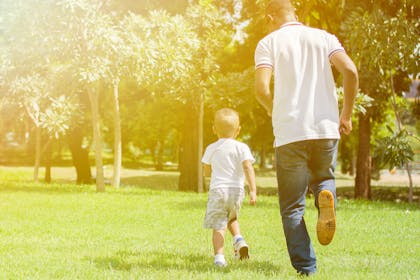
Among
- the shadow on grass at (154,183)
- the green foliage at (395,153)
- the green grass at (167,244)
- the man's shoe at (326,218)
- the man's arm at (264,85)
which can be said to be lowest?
the shadow on grass at (154,183)

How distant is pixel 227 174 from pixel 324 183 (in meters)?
1.20

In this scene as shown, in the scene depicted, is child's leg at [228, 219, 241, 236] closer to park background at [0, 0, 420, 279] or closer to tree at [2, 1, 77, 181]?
Result: park background at [0, 0, 420, 279]

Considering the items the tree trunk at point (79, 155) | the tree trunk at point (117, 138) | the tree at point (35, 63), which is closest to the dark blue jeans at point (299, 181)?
the tree at point (35, 63)

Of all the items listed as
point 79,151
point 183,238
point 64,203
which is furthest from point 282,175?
point 79,151

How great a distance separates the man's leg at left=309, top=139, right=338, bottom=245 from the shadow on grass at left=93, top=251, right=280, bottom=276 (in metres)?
0.73

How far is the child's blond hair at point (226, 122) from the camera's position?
248 inches

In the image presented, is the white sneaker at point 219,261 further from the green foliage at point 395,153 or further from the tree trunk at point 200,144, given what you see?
the tree trunk at point 200,144

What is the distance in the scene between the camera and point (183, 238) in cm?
829

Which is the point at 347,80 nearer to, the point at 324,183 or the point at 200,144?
the point at 324,183

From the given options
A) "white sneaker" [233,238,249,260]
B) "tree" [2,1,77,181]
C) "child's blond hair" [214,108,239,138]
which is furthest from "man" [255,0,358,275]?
"tree" [2,1,77,181]

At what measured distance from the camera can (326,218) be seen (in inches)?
203

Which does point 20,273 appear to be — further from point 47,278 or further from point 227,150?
point 227,150

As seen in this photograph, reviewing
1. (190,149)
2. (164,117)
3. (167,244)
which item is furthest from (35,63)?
(167,244)

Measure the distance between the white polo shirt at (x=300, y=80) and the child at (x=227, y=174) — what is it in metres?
0.87
